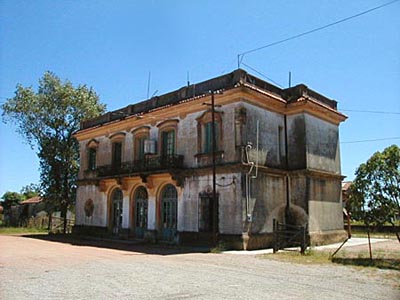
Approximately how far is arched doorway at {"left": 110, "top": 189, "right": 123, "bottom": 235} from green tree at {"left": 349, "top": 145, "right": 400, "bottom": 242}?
1561 cm

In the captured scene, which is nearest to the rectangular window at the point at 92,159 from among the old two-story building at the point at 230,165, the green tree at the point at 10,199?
the old two-story building at the point at 230,165

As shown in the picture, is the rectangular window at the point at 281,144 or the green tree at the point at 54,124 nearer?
the rectangular window at the point at 281,144

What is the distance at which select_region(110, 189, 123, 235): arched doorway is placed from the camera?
2507cm

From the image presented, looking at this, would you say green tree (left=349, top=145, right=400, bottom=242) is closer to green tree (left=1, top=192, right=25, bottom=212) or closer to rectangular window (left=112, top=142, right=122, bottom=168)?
rectangular window (left=112, top=142, right=122, bottom=168)

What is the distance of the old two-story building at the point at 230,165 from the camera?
1853 cm

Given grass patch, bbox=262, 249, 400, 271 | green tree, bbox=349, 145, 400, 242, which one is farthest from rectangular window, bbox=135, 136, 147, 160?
green tree, bbox=349, 145, 400, 242

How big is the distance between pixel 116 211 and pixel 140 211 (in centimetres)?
277

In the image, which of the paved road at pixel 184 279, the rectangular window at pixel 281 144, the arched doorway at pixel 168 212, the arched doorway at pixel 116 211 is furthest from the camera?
the arched doorway at pixel 116 211

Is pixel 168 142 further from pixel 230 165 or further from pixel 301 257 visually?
pixel 301 257

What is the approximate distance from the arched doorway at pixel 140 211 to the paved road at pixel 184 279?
9169 mm

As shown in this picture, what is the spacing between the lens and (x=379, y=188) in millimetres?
13281

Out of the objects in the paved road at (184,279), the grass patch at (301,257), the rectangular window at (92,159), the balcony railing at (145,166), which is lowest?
the grass patch at (301,257)

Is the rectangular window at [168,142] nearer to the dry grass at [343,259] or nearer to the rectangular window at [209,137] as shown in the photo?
the rectangular window at [209,137]

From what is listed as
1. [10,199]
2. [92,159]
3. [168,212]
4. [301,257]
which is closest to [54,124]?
[92,159]
